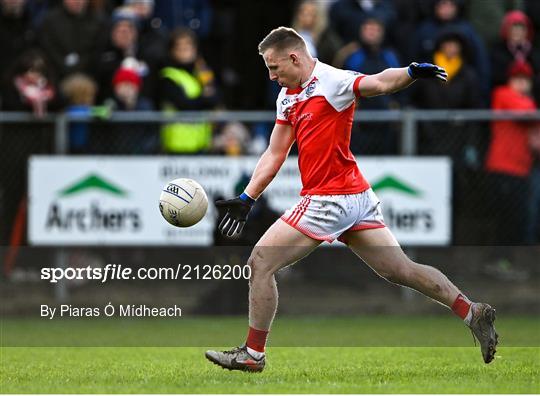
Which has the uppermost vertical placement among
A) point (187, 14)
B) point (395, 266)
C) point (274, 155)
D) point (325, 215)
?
point (274, 155)

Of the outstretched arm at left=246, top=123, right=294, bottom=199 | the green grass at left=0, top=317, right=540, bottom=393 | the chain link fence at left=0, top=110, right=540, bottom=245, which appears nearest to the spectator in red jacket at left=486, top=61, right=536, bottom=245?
the chain link fence at left=0, top=110, right=540, bottom=245

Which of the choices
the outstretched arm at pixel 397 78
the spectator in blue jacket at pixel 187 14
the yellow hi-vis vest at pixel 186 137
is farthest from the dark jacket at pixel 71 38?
the outstretched arm at pixel 397 78

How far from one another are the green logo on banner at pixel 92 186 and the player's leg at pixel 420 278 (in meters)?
6.38

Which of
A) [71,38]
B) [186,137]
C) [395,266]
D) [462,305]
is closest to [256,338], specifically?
[395,266]

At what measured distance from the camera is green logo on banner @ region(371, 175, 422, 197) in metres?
15.9

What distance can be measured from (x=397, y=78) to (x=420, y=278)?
5.10 ft

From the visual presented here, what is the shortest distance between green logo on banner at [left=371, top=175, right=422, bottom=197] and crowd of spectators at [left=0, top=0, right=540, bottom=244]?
40 cm

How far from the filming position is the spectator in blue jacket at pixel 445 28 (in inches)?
658

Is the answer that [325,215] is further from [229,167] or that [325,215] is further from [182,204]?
[229,167]

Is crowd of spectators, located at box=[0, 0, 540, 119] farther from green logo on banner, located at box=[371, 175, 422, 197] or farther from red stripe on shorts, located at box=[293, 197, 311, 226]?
red stripe on shorts, located at box=[293, 197, 311, 226]

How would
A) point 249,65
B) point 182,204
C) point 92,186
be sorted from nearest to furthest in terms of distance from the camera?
point 182,204
point 92,186
point 249,65

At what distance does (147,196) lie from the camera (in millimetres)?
15961

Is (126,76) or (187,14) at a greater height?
(187,14)

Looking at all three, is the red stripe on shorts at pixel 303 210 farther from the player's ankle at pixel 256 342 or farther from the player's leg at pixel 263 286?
the player's ankle at pixel 256 342
